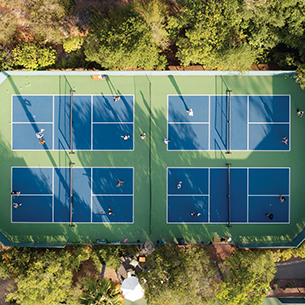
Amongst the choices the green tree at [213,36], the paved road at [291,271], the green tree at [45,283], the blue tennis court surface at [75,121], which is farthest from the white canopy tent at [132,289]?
the green tree at [213,36]

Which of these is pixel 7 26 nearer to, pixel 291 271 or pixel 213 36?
pixel 213 36

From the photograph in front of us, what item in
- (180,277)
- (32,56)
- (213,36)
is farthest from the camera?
(32,56)

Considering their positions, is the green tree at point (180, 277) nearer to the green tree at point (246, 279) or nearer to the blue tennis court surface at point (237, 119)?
the green tree at point (246, 279)

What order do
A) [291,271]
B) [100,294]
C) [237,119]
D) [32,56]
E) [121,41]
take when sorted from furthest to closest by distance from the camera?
[291,271] → [237,119] → [32,56] → [100,294] → [121,41]

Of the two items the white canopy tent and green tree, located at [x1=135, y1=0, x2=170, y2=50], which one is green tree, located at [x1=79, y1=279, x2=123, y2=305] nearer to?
the white canopy tent

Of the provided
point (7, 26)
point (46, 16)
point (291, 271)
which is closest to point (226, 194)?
point (291, 271)
